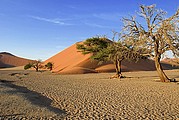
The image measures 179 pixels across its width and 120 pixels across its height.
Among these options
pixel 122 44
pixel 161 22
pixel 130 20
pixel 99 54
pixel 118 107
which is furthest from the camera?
pixel 99 54

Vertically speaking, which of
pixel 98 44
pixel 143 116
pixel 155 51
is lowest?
pixel 143 116

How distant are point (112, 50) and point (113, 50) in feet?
0.55

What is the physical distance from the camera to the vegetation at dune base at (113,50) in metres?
23.3

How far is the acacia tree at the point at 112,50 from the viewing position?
2365cm

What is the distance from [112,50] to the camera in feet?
88.8

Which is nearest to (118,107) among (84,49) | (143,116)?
(143,116)

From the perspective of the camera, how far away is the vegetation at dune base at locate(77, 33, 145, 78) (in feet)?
76.4

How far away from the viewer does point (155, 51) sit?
2094 centimetres

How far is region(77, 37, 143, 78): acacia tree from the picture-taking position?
77.6 feet

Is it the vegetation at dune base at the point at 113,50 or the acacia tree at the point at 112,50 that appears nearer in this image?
the vegetation at dune base at the point at 113,50

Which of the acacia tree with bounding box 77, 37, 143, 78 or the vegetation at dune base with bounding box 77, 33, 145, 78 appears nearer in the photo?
the vegetation at dune base with bounding box 77, 33, 145, 78

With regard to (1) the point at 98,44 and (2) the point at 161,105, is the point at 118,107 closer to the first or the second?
(2) the point at 161,105

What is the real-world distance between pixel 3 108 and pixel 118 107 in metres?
4.85

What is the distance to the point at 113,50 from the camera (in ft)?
88.4
